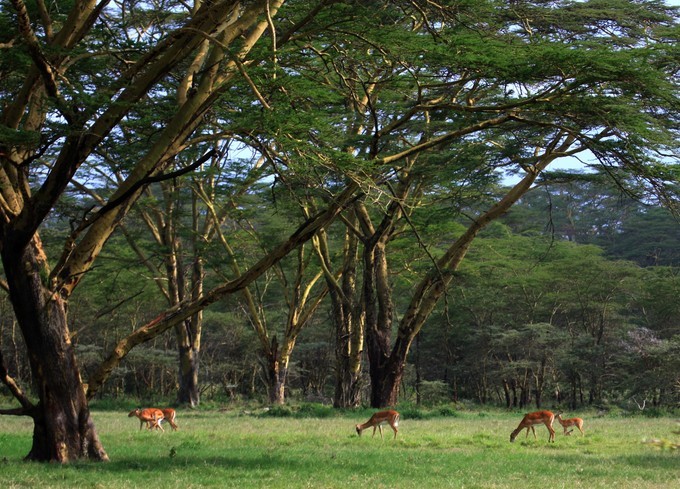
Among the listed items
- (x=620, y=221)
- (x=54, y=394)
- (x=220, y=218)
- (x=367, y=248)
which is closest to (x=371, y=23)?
(x=54, y=394)

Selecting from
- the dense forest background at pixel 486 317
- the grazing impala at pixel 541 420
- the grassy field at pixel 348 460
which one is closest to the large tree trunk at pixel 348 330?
the dense forest background at pixel 486 317

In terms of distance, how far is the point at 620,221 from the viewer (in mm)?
39875

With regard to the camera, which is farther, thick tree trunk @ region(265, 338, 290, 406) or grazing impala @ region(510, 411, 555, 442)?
thick tree trunk @ region(265, 338, 290, 406)

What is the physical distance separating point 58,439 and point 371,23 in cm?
523

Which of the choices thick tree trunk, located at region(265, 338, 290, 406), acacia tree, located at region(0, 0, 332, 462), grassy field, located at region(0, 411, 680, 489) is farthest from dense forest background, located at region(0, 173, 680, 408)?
acacia tree, located at region(0, 0, 332, 462)

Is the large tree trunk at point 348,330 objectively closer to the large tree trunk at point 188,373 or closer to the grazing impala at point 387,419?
the large tree trunk at point 188,373

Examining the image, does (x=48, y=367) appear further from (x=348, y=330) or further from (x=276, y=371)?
(x=276, y=371)

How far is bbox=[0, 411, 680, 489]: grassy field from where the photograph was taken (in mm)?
7461

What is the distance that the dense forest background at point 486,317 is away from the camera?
22.9 metres

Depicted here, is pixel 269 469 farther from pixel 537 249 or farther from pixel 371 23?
pixel 537 249

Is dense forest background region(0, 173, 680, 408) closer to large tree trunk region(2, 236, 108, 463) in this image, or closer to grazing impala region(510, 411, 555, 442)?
grazing impala region(510, 411, 555, 442)

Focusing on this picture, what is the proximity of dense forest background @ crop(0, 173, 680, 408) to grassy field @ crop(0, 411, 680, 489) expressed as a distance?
5.76 meters

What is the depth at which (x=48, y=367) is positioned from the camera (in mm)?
8469

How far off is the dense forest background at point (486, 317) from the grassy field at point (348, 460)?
5.76 meters
